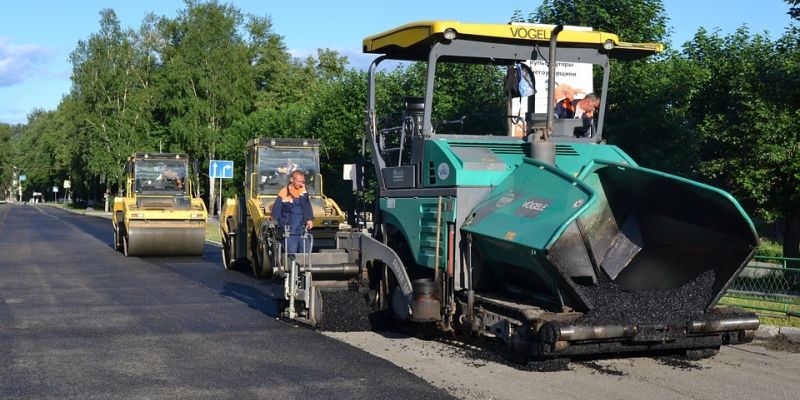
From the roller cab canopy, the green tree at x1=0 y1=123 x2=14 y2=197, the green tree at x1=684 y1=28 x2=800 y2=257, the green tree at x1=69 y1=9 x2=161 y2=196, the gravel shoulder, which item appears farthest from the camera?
the green tree at x1=0 y1=123 x2=14 y2=197

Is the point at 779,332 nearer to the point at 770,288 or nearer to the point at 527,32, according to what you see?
the point at 770,288

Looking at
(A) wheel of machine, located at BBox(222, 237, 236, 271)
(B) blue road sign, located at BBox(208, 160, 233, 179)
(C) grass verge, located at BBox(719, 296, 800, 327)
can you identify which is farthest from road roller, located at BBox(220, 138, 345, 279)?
(B) blue road sign, located at BBox(208, 160, 233, 179)

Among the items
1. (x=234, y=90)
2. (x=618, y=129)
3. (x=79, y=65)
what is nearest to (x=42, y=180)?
(x=79, y=65)

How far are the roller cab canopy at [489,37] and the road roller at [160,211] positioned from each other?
13042 millimetres

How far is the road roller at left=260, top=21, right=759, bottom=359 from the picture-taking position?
7.27 meters

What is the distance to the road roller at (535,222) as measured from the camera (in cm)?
727

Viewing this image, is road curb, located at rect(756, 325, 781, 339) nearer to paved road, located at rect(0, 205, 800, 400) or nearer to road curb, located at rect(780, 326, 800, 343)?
road curb, located at rect(780, 326, 800, 343)

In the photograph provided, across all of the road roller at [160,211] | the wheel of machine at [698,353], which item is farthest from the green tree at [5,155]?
the wheel of machine at [698,353]

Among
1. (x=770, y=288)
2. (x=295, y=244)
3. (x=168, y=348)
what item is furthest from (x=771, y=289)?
(x=168, y=348)

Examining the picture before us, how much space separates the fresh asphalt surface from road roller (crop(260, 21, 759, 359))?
0.96 m

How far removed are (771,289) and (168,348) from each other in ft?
23.4

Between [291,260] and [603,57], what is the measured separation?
4.17 meters

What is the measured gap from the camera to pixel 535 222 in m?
7.26

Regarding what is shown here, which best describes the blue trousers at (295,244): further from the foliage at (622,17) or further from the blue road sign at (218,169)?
the blue road sign at (218,169)
